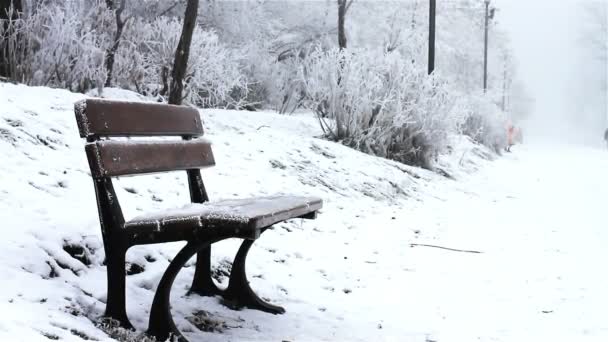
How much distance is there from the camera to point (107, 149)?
2.40 meters

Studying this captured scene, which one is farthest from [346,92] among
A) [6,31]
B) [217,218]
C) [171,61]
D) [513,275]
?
[217,218]

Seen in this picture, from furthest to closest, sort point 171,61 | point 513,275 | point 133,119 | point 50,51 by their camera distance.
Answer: point 171,61, point 50,51, point 513,275, point 133,119

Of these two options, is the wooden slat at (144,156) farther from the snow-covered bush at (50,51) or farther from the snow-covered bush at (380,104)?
the snow-covered bush at (380,104)

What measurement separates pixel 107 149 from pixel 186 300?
991mm

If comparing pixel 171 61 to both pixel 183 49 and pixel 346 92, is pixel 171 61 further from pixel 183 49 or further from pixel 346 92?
pixel 346 92

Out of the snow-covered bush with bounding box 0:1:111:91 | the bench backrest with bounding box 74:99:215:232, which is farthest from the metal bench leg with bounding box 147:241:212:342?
the snow-covered bush with bounding box 0:1:111:91

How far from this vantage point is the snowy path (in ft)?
10.3

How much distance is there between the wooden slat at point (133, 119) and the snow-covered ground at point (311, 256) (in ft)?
2.19

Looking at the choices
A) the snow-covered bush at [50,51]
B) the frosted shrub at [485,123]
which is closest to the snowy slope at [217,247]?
the snow-covered bush at [50,51]

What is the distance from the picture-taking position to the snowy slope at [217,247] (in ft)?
8.41

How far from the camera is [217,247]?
150 inches

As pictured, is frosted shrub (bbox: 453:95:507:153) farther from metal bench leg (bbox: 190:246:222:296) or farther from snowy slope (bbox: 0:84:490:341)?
metal bench leg (bbox: 190:246:222:296)

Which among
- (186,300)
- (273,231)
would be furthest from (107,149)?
(273,231)

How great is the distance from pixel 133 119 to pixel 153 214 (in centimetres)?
49
